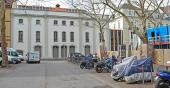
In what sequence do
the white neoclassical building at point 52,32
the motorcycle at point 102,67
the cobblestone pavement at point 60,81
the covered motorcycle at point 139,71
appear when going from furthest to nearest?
the white neoclassical building at point 52,32, the motorcycle at point 102,67, the covered motorcycle at point 139,71, the cobblestone pavement at point 60,81

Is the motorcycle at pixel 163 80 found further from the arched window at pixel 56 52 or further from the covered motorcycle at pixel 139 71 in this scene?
the arched window at pixel 56 52

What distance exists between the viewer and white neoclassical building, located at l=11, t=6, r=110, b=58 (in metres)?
90.9

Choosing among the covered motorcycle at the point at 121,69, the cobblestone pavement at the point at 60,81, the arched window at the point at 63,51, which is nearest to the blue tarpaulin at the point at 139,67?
the covered motorcycle at the point at 121,69

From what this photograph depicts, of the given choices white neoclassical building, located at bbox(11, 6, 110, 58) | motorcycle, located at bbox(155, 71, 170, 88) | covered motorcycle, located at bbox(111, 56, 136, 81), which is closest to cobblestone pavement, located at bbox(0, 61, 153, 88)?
covered motorcycle, located at bbox(111, 56, 136, 81)

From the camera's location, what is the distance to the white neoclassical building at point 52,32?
90875mm

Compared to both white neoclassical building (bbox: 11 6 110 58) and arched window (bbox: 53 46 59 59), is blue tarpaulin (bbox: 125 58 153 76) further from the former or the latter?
Answer: arched window (bbox: 53 46 59 59)

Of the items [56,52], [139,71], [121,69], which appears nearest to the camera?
[139,71]

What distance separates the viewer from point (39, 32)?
306 feet

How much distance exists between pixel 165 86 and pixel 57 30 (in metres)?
79.5

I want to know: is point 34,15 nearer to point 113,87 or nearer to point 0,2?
point 0,2

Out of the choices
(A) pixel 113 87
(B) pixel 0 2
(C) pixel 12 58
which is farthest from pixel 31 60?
(A) pixel 113 87

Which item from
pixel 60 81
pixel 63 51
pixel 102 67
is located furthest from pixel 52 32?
pixel 60 81

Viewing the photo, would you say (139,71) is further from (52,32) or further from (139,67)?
(52,32)

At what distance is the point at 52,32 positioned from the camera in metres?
94.6
